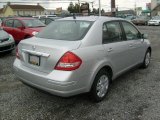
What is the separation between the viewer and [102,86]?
14.1 ft

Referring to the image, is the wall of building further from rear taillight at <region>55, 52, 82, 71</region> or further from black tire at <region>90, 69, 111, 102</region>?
rear taillight at <region>55, 52, 82, 71</region>

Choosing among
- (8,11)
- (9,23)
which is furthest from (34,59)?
(8,11)

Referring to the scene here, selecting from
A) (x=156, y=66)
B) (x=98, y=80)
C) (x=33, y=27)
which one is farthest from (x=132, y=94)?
(x=33, y=27)

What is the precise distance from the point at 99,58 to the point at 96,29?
1.88ft

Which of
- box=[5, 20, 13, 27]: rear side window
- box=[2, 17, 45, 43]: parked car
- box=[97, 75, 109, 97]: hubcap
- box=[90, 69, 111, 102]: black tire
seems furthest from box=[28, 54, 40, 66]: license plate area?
box=[5, 20, 13, 27]: rear side window

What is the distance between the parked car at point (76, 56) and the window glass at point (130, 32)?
0.09 metres

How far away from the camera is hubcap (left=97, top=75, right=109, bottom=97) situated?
4.20 metres

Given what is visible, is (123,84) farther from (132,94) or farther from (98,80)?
(98,80)

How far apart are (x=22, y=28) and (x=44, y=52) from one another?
7433mm

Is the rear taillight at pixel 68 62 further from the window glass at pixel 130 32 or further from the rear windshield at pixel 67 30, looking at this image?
the window glass at pixel 130 32

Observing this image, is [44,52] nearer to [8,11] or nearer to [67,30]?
[67,30]

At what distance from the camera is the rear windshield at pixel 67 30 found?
4072 millimetres

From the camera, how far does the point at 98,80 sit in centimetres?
407

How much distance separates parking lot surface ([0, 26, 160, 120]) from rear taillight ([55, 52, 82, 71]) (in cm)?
61
